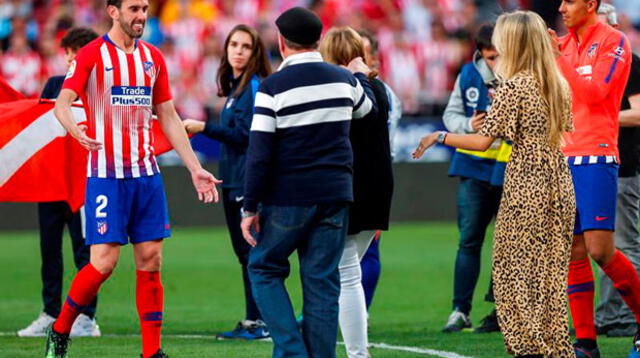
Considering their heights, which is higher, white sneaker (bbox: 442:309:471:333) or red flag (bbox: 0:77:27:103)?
red flag (bbox: 0:77:27:103)

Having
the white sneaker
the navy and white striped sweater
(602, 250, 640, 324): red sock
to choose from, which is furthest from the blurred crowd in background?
the navy and white striped sweater

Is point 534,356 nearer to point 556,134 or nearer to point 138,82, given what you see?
point 556,134

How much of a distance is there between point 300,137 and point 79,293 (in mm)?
1901

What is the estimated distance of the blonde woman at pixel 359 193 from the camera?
703cm

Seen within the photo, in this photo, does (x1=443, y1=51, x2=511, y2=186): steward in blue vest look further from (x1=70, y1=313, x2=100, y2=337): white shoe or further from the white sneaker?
(x1=70, y1=313, x2=100, y2=337): white shoe

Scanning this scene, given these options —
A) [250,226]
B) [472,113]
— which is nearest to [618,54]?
[472,113]

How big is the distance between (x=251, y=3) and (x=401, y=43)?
3.07 meters

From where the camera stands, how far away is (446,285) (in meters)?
12.9

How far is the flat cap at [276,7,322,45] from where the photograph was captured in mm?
6445

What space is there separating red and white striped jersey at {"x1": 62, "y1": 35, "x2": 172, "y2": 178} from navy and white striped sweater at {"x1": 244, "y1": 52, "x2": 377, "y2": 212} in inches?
47.0

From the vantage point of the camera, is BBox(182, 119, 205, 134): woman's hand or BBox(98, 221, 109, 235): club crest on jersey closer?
BBox(98, 221, 109, 235): club crest on jersey

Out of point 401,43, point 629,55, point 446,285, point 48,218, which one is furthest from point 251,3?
point 629,55

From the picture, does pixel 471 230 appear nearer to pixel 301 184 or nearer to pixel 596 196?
pixel 596 196

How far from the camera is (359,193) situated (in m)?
7.16
